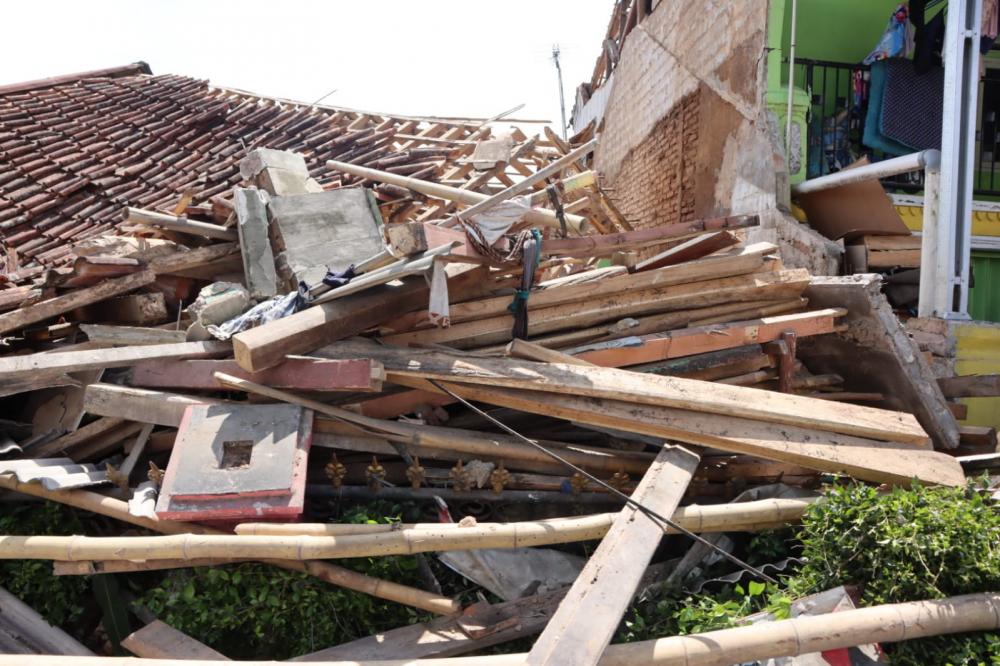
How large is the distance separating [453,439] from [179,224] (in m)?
3.05

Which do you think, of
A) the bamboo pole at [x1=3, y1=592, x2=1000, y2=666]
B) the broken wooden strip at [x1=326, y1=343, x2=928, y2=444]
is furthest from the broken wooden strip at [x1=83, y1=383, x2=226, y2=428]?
the bamboo pole at [x1=3, y1=592, x2=1000, y2=666]

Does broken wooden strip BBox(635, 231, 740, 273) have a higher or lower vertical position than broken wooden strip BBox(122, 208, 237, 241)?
lower

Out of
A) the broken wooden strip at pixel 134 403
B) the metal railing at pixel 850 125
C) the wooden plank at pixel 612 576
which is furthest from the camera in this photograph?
the metal railing at pixel 850 125

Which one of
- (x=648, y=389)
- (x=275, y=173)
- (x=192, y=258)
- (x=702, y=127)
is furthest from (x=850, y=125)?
(x=192, y=258)

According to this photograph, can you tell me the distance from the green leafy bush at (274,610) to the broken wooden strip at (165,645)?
0.25 feet

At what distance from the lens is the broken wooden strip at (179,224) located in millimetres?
5410

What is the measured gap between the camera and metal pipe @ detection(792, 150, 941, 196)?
6.24 metres

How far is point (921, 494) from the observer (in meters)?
3.42

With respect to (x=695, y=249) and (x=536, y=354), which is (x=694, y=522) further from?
(x=695, y=249)

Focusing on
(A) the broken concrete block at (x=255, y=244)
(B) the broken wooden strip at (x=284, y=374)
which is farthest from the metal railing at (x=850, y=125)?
(B) the broken wooden strip at (x=284, y=374)

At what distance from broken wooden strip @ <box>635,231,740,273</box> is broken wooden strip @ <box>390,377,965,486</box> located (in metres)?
1.34

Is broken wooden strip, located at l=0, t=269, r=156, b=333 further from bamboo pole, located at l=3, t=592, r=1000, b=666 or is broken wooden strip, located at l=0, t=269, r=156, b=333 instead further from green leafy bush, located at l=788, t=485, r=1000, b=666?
green leafy bush, located at l=788, t=485, r=1000, b=666

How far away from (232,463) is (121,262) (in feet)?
6.91

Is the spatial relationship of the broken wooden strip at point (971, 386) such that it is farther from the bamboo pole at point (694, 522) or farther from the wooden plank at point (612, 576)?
the wooden plank at point (612, 576)
